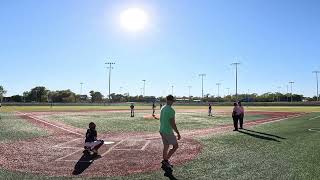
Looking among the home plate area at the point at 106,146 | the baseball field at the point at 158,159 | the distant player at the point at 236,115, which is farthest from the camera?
the distant player at the point at 236,115

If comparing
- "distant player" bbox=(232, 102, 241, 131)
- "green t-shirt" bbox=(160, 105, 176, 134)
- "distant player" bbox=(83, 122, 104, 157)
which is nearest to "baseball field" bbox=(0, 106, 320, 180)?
"distant player" bbox=(83, 122, 104, 157)

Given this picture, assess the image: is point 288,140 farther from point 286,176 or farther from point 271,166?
point 286,176

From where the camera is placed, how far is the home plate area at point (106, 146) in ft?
48.0

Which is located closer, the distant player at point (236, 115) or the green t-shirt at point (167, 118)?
the green t-shirt at point (167, 118)

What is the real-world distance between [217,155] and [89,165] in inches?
167

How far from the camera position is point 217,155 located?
47.7ft

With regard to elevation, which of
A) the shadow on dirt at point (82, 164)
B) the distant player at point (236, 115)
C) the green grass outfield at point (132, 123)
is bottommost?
the shadow on dirt at point (82, 164)

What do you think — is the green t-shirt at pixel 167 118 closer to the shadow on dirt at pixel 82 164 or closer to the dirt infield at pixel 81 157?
the dirt infield at pixel 81 157

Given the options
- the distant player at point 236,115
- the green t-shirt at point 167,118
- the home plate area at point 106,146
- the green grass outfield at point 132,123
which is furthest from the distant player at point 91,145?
the distant player at point 236,115

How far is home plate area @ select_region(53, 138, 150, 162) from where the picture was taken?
48.0ft

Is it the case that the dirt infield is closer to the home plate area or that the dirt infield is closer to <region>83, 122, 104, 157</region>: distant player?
the home plate area

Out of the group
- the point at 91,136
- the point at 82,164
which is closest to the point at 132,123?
the point at 91,136

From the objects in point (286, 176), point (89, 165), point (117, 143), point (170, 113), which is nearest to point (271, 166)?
point (286, 176)

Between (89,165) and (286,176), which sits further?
(89,165)
